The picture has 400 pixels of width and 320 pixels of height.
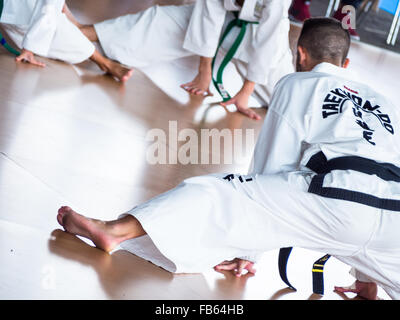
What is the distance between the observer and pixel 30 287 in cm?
156

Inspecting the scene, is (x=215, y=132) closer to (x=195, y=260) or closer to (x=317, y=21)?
(x=317, y=21)

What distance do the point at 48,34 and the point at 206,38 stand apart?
33.0 inches

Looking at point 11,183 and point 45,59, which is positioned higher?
point 11,183

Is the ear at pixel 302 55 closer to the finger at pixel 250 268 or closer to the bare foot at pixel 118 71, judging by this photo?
the finger at pixel 250 268

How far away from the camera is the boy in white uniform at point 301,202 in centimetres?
182

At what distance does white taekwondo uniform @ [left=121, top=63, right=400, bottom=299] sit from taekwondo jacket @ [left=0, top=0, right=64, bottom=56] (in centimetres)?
165

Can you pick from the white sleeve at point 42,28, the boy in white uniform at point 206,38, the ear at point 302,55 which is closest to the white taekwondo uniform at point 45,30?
the white sleeve at point 42,28

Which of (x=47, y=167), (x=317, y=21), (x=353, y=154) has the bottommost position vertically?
(x=47, y=167)

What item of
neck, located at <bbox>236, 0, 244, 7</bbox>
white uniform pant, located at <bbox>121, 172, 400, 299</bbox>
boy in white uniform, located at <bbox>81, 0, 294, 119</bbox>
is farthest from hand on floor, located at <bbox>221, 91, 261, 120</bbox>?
white uniform pant, located at <bbox>121, 172, 400, 299</bbox>

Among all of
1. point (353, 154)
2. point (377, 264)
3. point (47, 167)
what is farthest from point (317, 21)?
point (47, 167)

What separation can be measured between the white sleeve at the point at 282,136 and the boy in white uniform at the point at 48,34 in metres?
1.61
